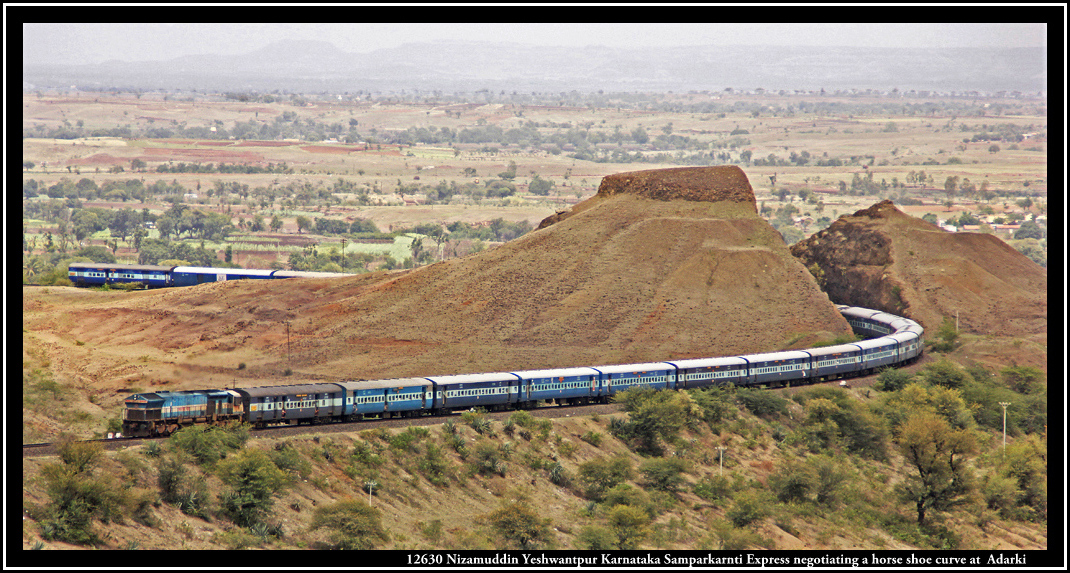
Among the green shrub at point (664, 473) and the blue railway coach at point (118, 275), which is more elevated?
the blue railway coach at point (118, 275)

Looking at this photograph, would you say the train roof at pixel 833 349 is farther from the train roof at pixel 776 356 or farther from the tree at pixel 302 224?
the tree at pixel 302 224

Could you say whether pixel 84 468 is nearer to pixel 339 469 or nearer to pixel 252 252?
pixel 339 469

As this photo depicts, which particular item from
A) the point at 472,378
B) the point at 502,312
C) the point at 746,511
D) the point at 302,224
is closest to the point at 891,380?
the point at 502,312

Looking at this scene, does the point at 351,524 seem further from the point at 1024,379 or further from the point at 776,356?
the point at 1024,379

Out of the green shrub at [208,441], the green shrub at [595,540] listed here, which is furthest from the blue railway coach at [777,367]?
the green shrub at [208,441]

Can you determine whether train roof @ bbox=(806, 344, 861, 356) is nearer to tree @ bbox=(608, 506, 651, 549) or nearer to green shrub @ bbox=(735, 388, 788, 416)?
green shrub @ bbox=(735, 388, 788, 416)
